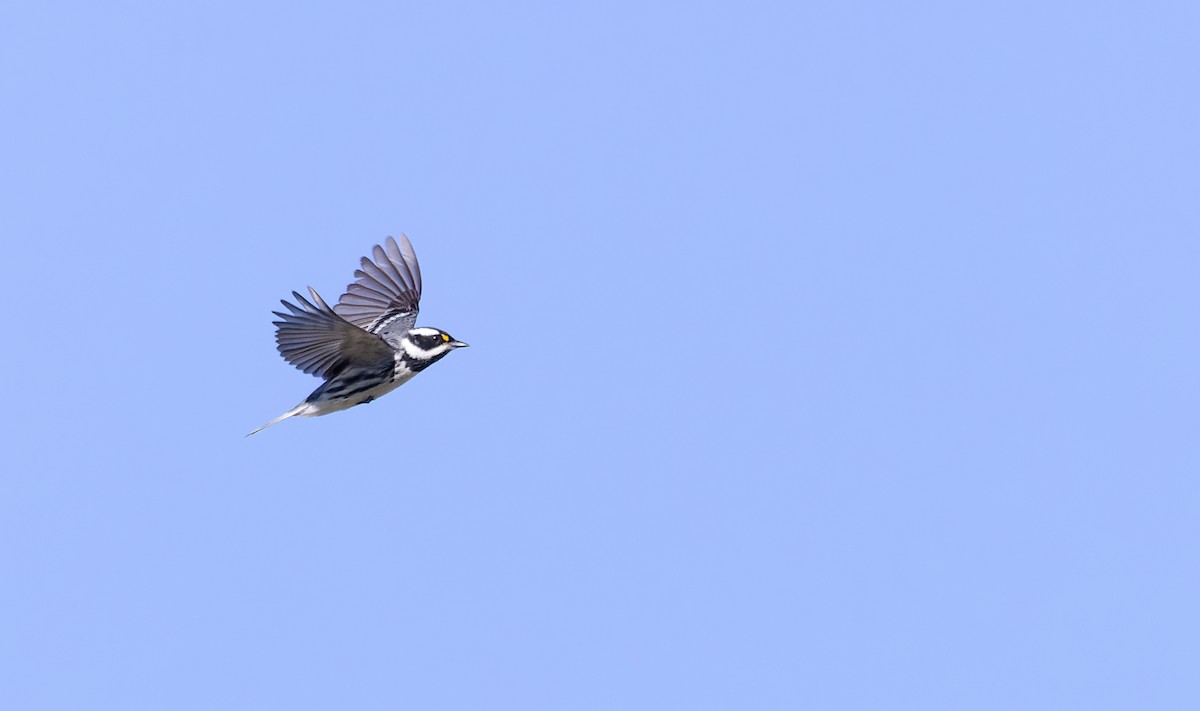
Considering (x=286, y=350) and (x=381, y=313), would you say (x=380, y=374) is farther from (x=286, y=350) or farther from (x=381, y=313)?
(x=381, y=313)

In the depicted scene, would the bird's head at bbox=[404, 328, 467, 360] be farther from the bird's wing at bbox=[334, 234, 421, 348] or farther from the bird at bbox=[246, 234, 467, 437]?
the bird's wing at bbox=[334, 234, 421, 348]

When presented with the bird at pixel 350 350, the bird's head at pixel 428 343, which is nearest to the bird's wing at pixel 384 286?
the bird at pixel 350 350

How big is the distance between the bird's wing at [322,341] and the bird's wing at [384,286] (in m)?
2.25

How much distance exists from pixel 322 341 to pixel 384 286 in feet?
9.43

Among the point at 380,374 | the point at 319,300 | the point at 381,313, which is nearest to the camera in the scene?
the point at 319,300

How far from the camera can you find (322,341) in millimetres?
14383

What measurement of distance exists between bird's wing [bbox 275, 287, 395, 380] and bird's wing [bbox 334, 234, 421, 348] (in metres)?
2.25

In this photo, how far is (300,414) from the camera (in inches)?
597

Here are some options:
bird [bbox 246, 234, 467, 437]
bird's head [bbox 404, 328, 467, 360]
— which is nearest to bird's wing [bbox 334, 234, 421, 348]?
bird [bbox 246, 234, 467, 437]

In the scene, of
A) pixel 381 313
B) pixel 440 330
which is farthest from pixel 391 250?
pixel 440 330

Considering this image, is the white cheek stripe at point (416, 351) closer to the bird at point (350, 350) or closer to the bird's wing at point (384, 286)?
the bird at point (350, 350)

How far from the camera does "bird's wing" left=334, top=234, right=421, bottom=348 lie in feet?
56.2

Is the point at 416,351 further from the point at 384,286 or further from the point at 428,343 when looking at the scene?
the point at 384,286

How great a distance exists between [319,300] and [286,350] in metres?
0.92
